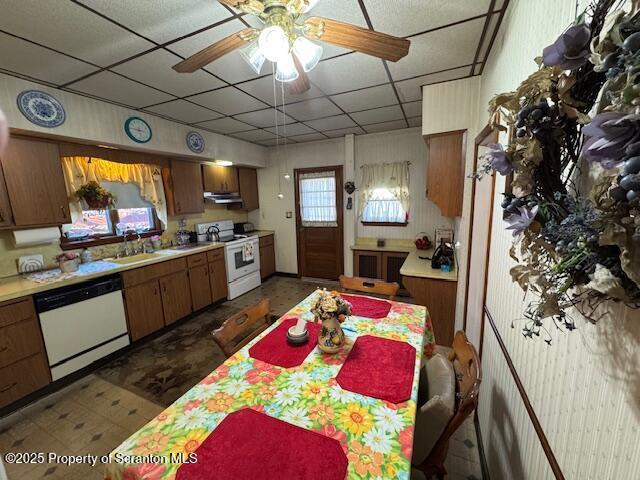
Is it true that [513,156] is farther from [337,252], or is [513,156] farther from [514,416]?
[337,252]

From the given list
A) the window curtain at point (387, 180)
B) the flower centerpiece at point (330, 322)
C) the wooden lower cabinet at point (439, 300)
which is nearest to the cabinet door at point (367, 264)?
the window curtain at point (387, 180)

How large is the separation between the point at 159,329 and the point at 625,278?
11.9 ft

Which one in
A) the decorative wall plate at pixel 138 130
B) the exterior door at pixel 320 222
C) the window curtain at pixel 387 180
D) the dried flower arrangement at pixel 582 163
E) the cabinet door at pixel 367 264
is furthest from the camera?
the exterior door at pixel 320 222

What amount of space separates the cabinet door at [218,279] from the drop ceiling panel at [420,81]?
315cm

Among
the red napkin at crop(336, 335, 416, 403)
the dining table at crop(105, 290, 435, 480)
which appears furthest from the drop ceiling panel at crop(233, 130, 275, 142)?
the red napkin at crop(336, 335, 416, 403)

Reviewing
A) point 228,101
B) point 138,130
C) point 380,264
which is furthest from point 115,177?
point 380,264

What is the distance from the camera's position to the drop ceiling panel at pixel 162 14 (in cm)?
128

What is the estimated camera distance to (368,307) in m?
1.82

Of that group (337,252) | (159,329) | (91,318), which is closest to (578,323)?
(91,318)

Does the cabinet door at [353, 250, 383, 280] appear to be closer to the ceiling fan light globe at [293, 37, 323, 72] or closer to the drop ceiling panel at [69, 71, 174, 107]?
the ceiling fan light globe at [293, 37, 323, 72]

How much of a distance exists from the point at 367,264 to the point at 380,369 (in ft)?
9.85

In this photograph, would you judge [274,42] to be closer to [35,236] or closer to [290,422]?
[290,422]

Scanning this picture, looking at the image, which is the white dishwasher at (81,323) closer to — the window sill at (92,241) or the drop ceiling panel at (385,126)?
the window sill at (92,241)

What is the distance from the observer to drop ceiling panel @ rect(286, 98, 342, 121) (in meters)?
2.62
